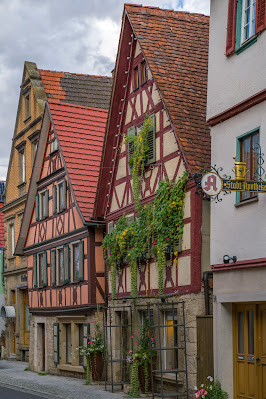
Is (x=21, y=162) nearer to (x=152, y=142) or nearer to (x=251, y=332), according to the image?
(x=152, y=142)

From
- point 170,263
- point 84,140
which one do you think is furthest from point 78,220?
point 170,263

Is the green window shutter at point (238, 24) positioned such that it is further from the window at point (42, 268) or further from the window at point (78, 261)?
the window at point (42, 268)

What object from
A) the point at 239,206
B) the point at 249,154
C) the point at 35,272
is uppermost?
the point at 249,154

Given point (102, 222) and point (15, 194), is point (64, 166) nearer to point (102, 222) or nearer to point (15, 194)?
point (102, 222)

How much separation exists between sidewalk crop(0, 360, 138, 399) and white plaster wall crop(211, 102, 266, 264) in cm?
574

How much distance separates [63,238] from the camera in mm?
24953

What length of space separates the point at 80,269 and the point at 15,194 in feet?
32.3

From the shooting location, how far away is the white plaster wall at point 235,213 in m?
Answer: 13.1

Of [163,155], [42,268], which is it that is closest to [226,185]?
[163,155]

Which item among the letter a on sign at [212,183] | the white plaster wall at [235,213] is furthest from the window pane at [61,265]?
the letter a on sign at [212,183]

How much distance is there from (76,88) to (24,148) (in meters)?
3.26

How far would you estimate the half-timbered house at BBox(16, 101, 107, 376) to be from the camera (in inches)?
903

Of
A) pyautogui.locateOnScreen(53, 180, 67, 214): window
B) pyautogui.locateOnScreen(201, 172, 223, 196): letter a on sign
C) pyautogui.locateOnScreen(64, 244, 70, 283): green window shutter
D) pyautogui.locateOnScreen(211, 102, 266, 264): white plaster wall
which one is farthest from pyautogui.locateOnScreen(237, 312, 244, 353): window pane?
pyautogui.locateOnScreen(53, 180, 67, 214): window

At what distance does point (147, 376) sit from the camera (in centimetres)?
1820
